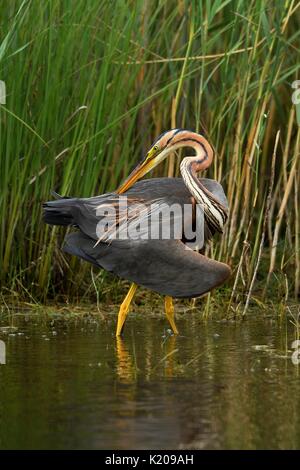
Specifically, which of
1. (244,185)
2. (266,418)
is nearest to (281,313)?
(244,185)

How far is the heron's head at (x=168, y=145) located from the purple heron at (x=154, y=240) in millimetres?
103

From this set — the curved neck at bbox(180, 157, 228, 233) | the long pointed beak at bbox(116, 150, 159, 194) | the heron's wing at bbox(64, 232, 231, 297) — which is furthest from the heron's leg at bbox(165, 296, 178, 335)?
the long pointed beak at bbox(116, 150, 159, 194)

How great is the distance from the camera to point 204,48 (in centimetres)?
791

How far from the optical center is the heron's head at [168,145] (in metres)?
7.76

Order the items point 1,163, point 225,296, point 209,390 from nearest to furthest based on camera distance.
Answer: point 209,390, point 1,163, point 225,296

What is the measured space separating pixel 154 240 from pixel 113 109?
1.13 m

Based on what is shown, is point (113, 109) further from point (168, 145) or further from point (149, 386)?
point (149, 386)

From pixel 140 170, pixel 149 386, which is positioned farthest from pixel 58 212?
pixel 149 386

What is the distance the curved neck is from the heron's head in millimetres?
203

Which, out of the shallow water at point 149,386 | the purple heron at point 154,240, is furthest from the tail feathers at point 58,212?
the shallow water at point 149,386

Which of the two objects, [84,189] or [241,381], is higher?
[84,189]

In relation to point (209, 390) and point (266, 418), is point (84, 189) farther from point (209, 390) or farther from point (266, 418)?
point (266, 418)

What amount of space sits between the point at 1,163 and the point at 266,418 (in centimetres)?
342

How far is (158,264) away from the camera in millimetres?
7207
